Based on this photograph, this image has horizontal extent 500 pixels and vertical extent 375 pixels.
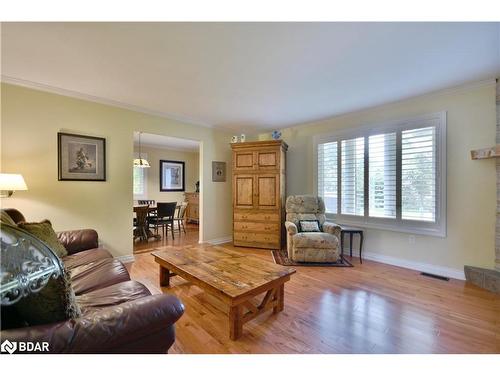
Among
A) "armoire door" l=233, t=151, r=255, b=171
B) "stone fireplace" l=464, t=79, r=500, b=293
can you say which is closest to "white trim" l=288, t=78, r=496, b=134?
"stone fireplace" l=464, t=79, r=500, b=293

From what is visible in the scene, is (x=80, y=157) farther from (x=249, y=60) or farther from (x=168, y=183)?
(x=168, y=183)

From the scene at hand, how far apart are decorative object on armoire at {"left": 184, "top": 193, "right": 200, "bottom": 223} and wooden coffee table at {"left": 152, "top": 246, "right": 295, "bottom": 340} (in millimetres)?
4360

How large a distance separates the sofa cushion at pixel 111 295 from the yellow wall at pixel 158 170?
5445 mm

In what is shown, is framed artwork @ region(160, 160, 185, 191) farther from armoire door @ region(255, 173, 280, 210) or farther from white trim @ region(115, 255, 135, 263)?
armoire door @ region(255, 173, 280, 210)

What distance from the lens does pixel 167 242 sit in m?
4.71

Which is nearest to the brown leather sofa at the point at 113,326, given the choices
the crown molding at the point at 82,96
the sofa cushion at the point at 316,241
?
the sofa cushion at the point at 316,241

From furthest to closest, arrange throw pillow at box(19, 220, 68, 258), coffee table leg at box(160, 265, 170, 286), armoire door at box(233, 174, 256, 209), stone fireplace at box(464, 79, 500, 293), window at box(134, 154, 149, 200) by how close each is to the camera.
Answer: window at box(134, 154, 149, 200)
armoire door at box(233, 174, 256, 209)
coffee table leg at box(160, 265, 170, 286)
stone fireplace at box(464, 79, 500, 293)
throw pillow at box(19, 220, 68, 258)

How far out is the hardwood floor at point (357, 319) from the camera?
1617 millimetres

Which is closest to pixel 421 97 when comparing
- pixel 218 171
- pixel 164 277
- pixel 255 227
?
pixel 255 227

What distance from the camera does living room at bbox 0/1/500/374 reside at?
5.22ft

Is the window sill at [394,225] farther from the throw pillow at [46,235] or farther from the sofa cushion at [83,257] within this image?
the throw pillow at [46,235]

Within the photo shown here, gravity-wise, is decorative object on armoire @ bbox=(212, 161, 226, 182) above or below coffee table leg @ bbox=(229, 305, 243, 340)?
above

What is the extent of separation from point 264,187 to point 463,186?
2.84m
